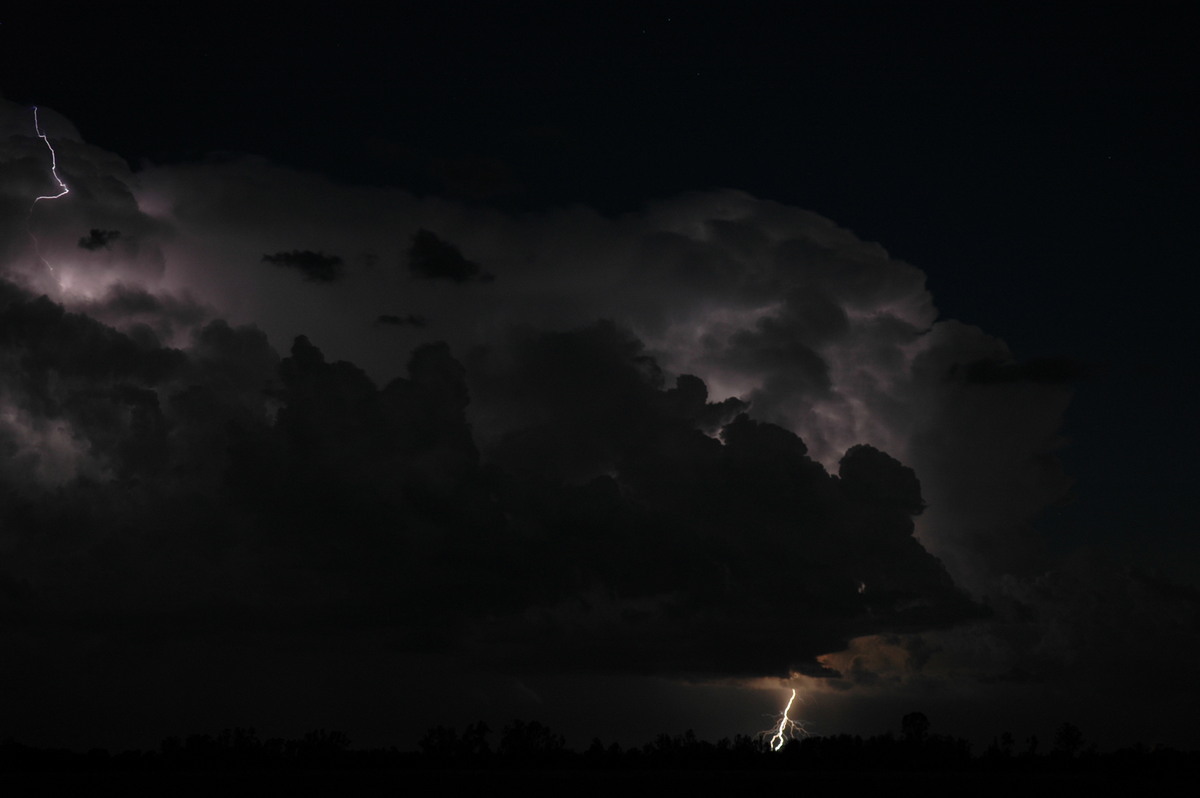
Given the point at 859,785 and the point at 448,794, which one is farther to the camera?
the point at 859,785

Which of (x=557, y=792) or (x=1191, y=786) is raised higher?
(x=1191, y=786)

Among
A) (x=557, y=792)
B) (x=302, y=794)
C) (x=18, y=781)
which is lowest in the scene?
(x=18, y=781)

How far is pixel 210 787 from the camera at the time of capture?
15588 centimetres

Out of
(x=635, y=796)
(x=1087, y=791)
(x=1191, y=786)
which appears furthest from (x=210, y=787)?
(x=1191, y=786)

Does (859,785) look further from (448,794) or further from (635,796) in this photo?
(448,794)

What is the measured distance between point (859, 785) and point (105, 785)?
4304 inches

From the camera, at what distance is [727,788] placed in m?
151

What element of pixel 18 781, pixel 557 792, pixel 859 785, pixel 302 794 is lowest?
pixel 18 781

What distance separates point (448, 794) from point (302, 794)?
1735cm

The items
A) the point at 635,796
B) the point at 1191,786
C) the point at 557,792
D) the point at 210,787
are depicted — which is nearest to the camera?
the point at 635,796

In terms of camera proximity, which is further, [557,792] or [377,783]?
[377,783]

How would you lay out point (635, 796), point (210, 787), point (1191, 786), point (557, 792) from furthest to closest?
1. point (1191, 786)
2. point (210, 787)
3. point (557, 792)
4. point (635, 796)

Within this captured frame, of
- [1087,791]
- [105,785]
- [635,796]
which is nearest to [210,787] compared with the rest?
[105,785]

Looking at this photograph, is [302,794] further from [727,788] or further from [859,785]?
[859,785]
